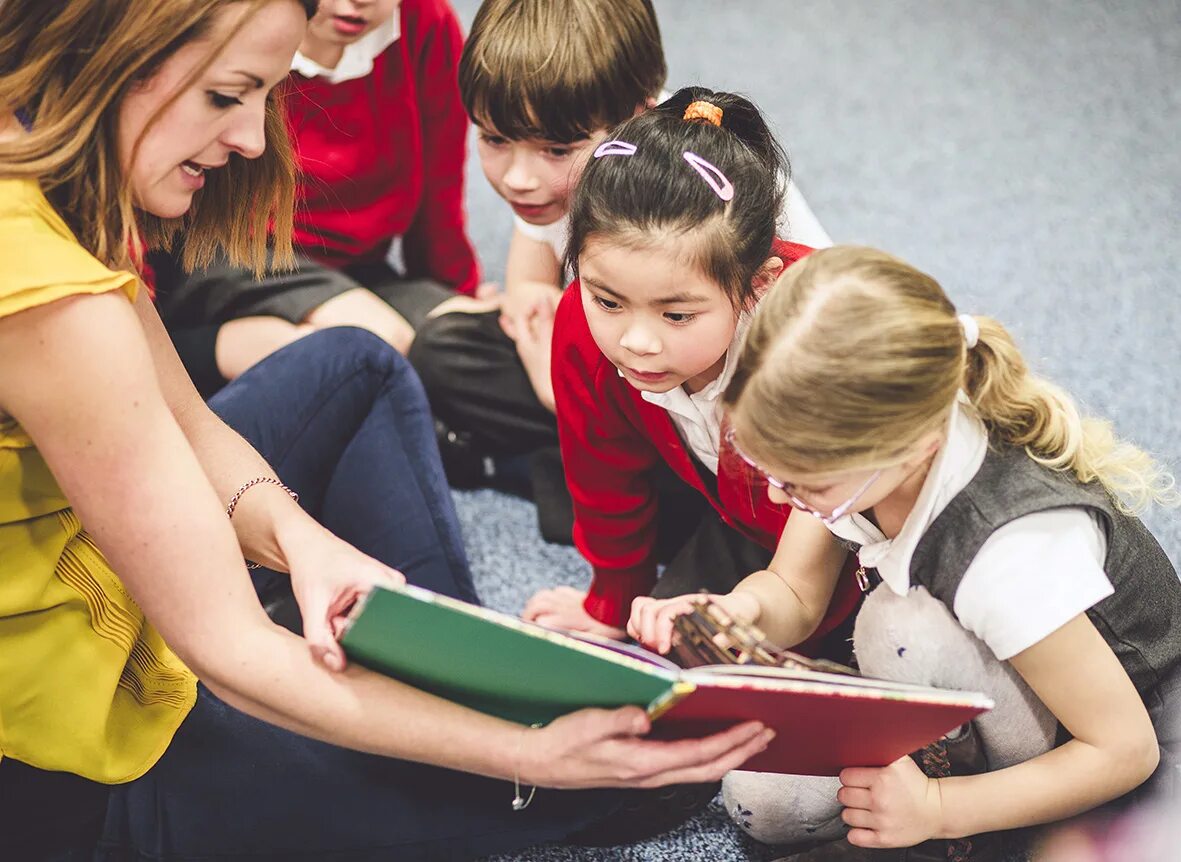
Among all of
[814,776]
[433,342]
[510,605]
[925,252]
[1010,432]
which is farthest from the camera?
[925,252]

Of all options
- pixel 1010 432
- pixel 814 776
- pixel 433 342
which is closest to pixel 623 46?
pixel 433 342

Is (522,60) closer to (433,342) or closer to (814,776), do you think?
(433,342)

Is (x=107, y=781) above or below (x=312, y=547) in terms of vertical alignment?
below

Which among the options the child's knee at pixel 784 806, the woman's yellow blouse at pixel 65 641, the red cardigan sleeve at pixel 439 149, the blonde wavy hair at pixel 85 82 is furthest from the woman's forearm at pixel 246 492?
the red cardigan sleeve at pixel 439 149

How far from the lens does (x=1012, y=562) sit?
2.78ft

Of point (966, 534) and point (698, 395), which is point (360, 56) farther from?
point (966, 534)

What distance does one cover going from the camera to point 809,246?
1.15 meters

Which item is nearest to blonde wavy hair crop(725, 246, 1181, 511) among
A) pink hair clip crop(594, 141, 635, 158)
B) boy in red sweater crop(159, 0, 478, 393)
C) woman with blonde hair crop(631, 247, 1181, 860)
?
woman with blonde hair crop(631, 247, 1181, 860)

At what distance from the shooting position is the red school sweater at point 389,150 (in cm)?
150

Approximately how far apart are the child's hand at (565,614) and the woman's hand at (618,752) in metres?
0.47

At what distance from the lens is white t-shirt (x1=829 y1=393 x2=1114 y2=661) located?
836mm

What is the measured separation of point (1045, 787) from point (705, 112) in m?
0.57

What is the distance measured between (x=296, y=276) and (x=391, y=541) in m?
0.48

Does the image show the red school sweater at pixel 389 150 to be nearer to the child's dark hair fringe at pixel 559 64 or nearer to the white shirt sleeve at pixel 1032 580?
the child's dark hair fringe at pixel 559 64
